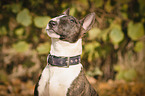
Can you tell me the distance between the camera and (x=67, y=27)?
119 cm

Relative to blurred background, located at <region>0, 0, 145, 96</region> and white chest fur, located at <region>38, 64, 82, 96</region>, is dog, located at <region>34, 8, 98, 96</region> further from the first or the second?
blurred background, located at <region>0, 0, 145, 96</region>

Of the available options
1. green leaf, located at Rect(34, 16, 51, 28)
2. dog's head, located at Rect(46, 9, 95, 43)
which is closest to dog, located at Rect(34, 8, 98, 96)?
dog's head, located at Rect(46, 9, 95, 43)

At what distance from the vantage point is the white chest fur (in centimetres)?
116

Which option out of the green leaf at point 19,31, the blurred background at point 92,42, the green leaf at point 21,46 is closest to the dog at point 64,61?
the blurred background at point 92,42

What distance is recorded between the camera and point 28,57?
119 inches

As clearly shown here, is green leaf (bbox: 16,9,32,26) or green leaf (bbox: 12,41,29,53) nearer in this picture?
green leaf (bbox: 16,9,32,26)

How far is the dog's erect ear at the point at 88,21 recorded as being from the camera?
4.02 feet

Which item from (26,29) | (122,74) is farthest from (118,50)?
(26,29)

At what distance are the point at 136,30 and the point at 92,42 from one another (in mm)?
629

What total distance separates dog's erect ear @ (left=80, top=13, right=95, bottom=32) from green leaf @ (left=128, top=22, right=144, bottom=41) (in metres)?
1.19

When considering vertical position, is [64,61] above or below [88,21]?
below

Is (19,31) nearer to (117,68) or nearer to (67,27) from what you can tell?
(67,27)

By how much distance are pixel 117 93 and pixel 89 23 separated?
1.57 metres

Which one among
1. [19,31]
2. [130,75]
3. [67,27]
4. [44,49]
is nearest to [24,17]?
[19,31]
